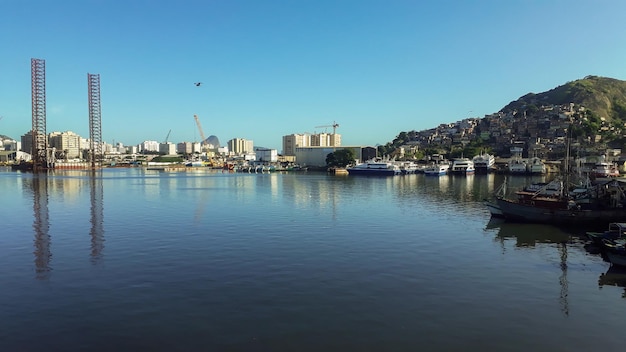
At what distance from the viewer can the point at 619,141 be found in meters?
121

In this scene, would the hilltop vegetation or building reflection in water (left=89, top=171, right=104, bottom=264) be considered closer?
building reflection in water (left=89, top=171, right=104, bottom=264)

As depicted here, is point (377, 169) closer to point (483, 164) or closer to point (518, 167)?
point (483, 164)

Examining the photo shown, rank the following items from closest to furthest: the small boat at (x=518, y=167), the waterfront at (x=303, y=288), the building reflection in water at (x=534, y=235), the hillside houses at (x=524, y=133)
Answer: the waterfront at (x=303, y=288), the building reflection in water at (x=534, y=235), the small boat at (x=518, y=167), the hillside houses at (x=524, y=133)

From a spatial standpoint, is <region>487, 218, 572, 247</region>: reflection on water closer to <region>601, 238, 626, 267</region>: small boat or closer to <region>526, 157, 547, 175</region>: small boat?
<region>601, 238, 626, 267</region>: small boat

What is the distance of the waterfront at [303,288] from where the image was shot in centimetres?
998

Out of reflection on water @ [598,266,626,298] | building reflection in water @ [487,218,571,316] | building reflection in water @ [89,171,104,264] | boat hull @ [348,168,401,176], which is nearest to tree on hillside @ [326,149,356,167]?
boat hull @ [348,168,401,176]

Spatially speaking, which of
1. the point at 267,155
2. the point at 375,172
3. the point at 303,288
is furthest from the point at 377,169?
the point at 303,288

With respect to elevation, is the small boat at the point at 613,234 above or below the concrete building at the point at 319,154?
below

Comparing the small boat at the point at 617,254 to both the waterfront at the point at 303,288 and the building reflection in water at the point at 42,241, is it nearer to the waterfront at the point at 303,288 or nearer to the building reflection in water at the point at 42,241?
the waterfront at the point at 303,288

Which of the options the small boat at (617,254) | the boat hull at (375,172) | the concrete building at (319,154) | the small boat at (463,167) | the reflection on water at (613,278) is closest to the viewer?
the reflection on water at (613,278)

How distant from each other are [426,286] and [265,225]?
14.4m

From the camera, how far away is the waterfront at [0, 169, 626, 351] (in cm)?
998

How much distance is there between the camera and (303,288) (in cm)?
1359

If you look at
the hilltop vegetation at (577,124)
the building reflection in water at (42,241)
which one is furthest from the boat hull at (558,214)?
the hilltop vegetation at (577,124)
